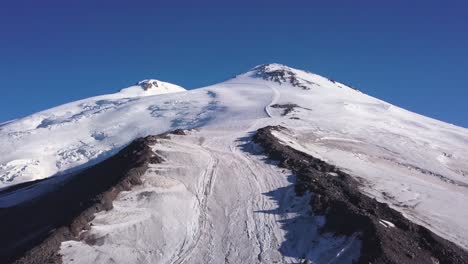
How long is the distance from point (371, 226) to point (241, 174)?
11.6 m

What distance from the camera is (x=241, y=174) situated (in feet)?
104

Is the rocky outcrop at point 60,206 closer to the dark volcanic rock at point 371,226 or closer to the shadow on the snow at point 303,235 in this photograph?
the shadow on the snow at point 303,235

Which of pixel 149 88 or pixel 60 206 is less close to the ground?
pixel 149 88

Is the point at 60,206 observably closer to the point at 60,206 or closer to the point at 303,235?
the point at 60,206

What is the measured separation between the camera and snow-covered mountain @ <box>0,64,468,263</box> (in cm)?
2255

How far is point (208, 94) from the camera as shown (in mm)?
87688

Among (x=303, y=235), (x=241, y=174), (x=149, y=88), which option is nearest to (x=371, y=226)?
(x=303, y=235)

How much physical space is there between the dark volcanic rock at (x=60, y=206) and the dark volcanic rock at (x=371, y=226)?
9.41 meters

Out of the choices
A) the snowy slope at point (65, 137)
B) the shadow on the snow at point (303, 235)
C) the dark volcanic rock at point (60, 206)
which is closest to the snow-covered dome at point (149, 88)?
the snowy slope at point (65, 137)

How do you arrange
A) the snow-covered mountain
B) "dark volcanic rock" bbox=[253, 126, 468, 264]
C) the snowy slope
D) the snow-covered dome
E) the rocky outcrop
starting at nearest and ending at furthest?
"dark volcanic rock" bbox=[253, 126, 468, 264] < the rocky outcrop < the snow-covered mountain < the snowy slope < the snow-covered dome

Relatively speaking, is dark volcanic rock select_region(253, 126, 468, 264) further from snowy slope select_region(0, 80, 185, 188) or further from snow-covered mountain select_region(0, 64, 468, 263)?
snowy slope select_region(0, 80, 185, 188)

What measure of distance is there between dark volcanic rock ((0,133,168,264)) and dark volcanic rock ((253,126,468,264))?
30.9ft

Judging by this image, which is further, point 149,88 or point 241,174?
point 149,88

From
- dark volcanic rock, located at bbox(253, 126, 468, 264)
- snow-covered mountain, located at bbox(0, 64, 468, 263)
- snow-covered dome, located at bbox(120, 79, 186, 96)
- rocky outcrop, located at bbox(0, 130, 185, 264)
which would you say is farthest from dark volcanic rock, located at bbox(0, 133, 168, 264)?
snow-covered dome, located at bbox(120, 79, 186, 96)
